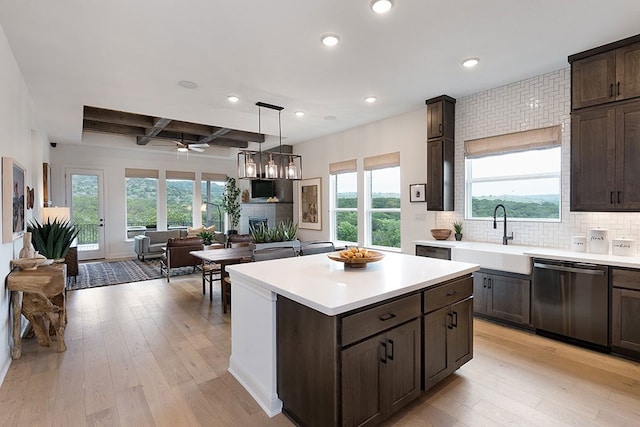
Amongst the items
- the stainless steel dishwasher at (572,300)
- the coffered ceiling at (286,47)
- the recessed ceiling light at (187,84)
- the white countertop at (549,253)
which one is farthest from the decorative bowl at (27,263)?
the stainless steel dishwasher at (572,300)

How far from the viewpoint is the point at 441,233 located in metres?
4.50

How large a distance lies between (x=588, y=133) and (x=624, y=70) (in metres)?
0.58

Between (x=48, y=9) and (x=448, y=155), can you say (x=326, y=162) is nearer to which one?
(x=448, y=155)

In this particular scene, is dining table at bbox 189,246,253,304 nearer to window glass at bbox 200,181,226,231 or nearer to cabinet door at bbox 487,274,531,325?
cabinet door at bbox 487,274,531,325

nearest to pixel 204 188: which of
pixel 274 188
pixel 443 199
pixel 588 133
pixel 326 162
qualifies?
pixel 274 188

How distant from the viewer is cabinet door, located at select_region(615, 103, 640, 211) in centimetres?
287

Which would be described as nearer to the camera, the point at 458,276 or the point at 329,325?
the point at 329,325

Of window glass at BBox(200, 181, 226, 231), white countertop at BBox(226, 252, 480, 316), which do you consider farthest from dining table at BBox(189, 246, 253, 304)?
window glass at BBox(200, 181, 226, 231)

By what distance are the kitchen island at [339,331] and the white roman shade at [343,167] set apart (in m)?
3.63

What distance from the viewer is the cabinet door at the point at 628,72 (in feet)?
9.37

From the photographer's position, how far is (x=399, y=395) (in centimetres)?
200

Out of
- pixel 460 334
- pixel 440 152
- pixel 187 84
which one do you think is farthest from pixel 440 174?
pixel 187 84

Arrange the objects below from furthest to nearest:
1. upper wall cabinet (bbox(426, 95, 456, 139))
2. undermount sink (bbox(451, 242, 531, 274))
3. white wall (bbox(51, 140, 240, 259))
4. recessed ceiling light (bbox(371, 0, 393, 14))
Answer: white wall (bbox(51, 140, 240, 259)), upper wall cabinet (bbox(426, 95, 456, 139)), undermount sink (bbox(451, 242, 531, 274)), recessed ceiling light (bbox(371, 0, 393, 14))

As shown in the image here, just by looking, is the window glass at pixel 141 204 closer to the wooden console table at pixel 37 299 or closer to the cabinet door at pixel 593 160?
the wooden console table at pixel 37 299
